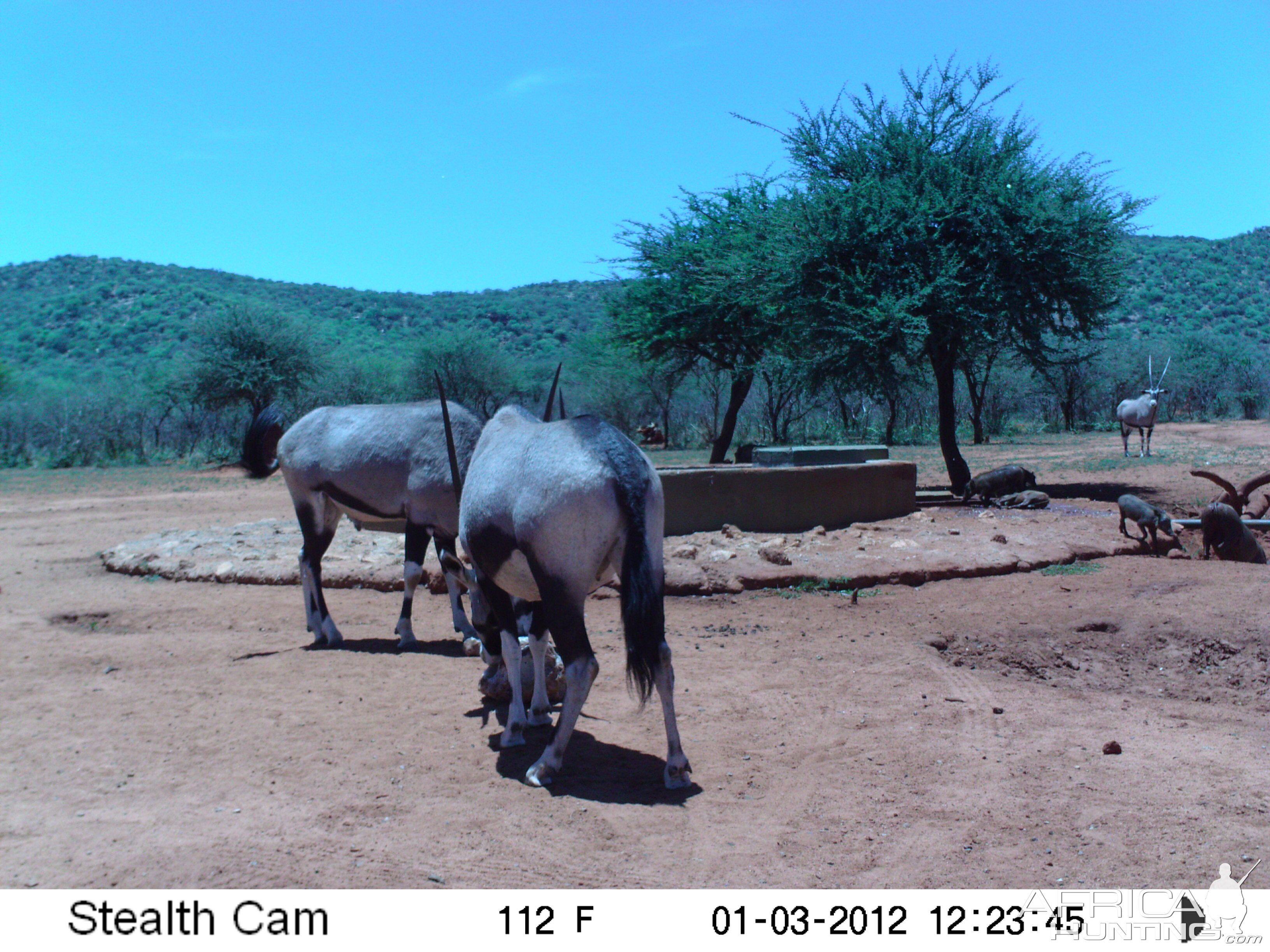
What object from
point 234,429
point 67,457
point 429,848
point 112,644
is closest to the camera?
point 429,848

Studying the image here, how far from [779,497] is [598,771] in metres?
7.24

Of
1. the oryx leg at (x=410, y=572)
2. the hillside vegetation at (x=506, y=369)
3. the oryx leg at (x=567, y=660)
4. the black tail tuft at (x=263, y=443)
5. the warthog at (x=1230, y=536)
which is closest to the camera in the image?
the oryx leg at (x=567, y=660)

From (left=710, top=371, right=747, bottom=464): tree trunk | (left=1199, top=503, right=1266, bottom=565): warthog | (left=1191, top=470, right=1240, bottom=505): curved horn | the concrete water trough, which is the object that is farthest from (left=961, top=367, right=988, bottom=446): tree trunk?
(left=1199, top=503, right=1266, bottom=565): warthog

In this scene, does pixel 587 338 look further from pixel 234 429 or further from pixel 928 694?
pixel 928 694

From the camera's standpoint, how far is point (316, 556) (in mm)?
7527

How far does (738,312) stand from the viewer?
Answer: 2077 centimetres

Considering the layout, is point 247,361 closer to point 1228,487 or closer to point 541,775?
point 1228,487

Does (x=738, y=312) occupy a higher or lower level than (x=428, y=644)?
higher

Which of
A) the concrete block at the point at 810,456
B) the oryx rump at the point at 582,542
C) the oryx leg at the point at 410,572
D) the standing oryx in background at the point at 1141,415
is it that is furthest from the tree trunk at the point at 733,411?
the oryx rump at the point at 582,542

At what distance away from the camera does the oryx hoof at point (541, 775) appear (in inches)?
170

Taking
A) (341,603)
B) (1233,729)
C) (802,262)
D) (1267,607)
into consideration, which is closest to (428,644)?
(341,603)

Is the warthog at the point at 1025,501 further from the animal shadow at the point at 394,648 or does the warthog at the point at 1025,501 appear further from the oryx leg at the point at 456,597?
the animal shadow at the point at 394,648

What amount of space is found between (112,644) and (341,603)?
2182 millimetres

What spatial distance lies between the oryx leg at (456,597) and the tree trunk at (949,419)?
1066cm
